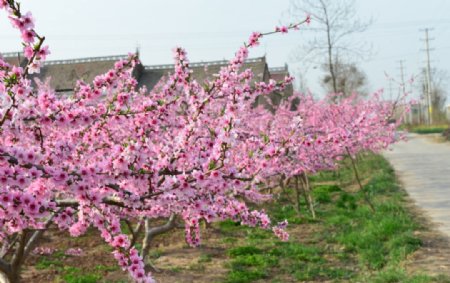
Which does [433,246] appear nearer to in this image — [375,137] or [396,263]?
[396,263]

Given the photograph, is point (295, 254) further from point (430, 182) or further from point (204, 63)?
point (204, 63)

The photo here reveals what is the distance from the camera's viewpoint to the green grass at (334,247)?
A: 24.2 feet

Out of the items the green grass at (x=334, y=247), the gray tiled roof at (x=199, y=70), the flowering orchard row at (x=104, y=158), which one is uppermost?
the gray tiled roof at (x=199, y=70)

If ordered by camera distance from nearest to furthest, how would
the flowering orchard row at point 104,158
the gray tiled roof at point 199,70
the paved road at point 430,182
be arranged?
the flowering orchard row at point 104,158
the paved road at point 430,182
the gray tiled roof at point 199,70

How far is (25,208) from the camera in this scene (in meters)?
3.03

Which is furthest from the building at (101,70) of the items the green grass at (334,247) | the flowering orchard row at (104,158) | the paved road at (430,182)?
the flowering orchard row at (104,158)

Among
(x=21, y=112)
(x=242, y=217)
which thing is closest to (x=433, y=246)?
(x=242, y=217)

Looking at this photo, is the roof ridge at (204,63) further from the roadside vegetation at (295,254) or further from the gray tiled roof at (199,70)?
the roadside vegetation at (295,254)

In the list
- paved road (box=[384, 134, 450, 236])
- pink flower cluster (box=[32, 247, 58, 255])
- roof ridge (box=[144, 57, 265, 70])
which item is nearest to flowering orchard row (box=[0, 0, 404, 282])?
pink flower cluster (box=[32, 247, 58, 255])

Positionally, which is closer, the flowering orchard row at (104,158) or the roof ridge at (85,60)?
the flowering orchard row at (104,158)

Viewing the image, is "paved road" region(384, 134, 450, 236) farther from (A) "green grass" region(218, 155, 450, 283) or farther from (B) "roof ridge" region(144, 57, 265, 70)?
(B) "roof ridge" region(144, 57, 265, 70)

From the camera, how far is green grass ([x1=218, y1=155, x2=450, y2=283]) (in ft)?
24.2

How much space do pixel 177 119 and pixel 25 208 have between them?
10.2ft

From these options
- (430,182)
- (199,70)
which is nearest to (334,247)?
(430,182)
